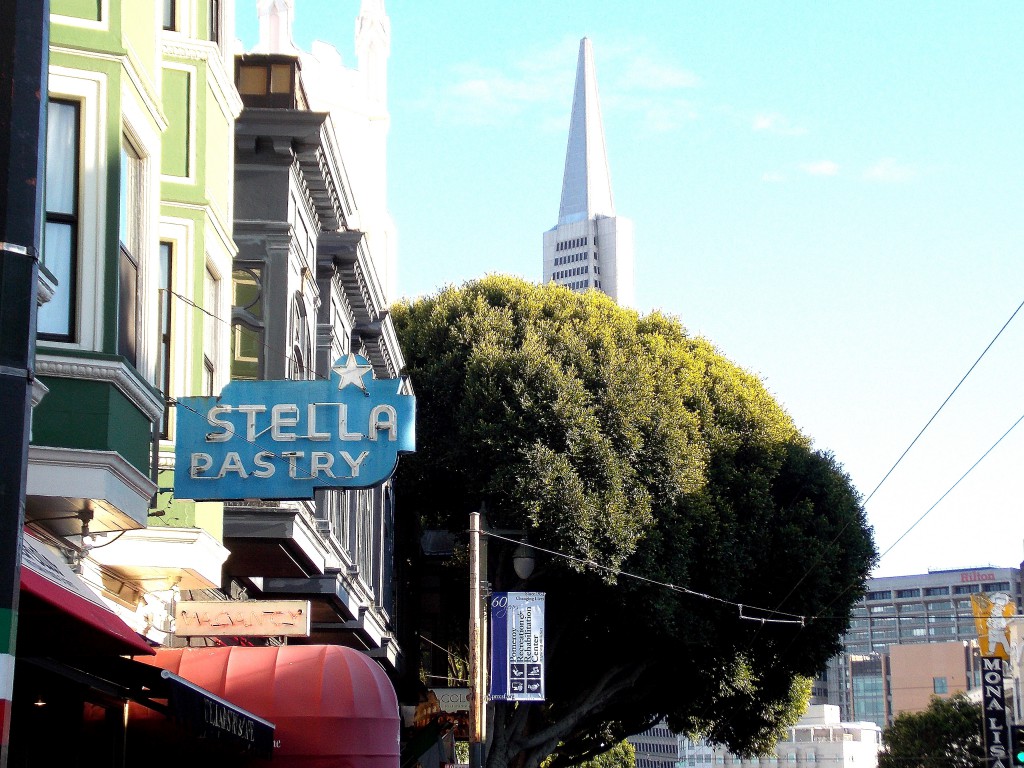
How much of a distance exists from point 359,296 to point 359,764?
13.3 m

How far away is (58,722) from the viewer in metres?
12.5

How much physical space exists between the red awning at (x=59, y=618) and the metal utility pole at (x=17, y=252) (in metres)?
3.17

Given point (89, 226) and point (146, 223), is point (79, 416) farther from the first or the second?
point (146, 223)

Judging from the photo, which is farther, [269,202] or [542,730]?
[542,730]

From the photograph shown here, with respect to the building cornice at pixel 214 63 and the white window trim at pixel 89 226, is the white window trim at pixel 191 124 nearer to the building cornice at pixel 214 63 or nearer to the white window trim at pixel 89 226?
the building cornice at pixel 214 63

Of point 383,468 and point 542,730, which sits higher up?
point 383,468

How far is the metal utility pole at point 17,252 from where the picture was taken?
208 inches

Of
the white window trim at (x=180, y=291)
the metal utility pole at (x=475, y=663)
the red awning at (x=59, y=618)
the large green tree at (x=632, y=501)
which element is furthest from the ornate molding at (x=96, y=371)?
the large green tree at (x=632, y=501)

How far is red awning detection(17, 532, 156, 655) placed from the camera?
8.75 m

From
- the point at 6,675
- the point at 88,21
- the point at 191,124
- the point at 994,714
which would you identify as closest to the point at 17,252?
the point at 6,675

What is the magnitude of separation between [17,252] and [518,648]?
84.1ft

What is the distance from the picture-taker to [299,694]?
49.0 feet

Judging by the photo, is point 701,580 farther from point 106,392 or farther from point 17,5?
point 17,5

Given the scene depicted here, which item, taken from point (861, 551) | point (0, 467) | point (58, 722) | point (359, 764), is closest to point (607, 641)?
point (861, 551)
